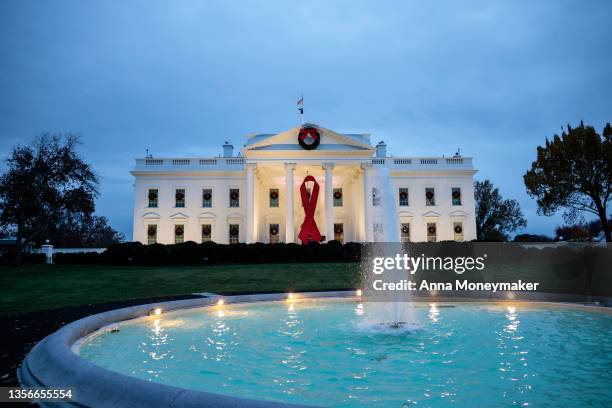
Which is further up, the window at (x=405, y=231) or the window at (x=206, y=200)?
the window at (x=206, y=200)

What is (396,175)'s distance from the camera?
44.9m

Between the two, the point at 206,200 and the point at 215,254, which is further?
the point at 206,200

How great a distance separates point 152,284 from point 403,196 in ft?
106

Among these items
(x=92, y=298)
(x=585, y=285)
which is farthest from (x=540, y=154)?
(x=92, y=298)

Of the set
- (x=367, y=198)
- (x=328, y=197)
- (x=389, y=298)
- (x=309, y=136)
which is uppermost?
(x=309, y=136)

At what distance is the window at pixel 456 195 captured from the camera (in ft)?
148

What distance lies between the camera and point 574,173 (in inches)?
1292

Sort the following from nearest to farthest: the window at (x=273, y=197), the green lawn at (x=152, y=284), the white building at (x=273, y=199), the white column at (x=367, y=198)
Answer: the green lawn at (x=152, y=284), the white column at (x=367, y=198), the white building at (x=273, y=199), the window at (x=273, y=197)

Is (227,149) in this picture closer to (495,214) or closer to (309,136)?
(309,136)

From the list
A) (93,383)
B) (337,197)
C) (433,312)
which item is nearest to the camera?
(93,383)

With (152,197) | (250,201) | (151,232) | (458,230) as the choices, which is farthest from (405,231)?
(152,197)

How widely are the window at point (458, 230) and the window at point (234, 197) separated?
23661 millimetres

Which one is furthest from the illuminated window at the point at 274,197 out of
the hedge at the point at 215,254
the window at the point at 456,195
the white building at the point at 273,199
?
the window at the point at 456,195

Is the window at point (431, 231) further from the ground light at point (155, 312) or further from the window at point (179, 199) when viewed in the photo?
the ground light at point (155, 312)
